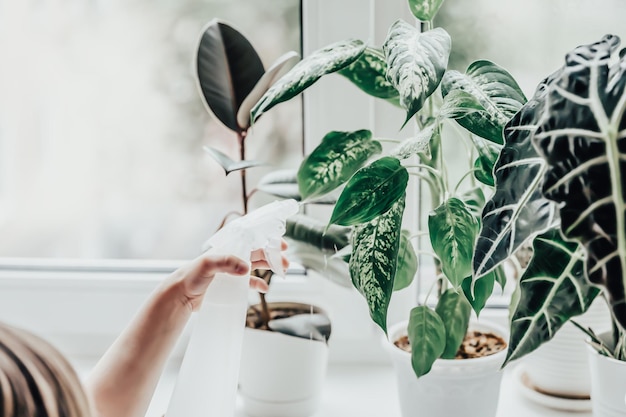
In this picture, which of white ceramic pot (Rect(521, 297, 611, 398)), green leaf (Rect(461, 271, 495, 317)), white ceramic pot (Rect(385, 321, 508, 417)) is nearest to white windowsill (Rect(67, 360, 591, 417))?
white ceramic pot (Rect(521, 297, 611, 398))

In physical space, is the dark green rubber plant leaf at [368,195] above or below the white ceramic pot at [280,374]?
above

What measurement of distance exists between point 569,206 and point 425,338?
0.85 feet

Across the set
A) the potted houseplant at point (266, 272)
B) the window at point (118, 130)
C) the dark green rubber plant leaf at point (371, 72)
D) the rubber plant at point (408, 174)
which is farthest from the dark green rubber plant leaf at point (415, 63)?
the window at point (118, 130)

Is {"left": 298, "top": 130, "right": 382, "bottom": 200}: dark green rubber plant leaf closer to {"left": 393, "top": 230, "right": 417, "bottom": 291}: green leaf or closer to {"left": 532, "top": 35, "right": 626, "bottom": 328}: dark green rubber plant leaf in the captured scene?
{"left": 393, "top": 230, "right": 417, "bottom": 291}: green leaf

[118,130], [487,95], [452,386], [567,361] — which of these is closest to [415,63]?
[487,95]

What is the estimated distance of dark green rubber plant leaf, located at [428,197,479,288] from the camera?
0.66 meters

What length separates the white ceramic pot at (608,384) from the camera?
695mm

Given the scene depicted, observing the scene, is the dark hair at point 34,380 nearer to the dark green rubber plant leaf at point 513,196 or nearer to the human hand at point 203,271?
the human hand at point 203,271

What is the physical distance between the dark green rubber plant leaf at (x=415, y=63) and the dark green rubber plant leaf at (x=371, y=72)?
0.11 meters

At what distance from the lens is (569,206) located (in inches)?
19.8

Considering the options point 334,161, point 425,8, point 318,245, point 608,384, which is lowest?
point 608,384

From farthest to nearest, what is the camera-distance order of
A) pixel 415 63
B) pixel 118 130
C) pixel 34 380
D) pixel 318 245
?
pixel 118 130, pixel 318 245, pixel 415 63, pixel 34 380

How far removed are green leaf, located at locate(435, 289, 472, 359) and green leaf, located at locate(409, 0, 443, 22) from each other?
0.28m

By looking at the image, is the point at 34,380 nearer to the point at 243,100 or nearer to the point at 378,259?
the point at 378,259
